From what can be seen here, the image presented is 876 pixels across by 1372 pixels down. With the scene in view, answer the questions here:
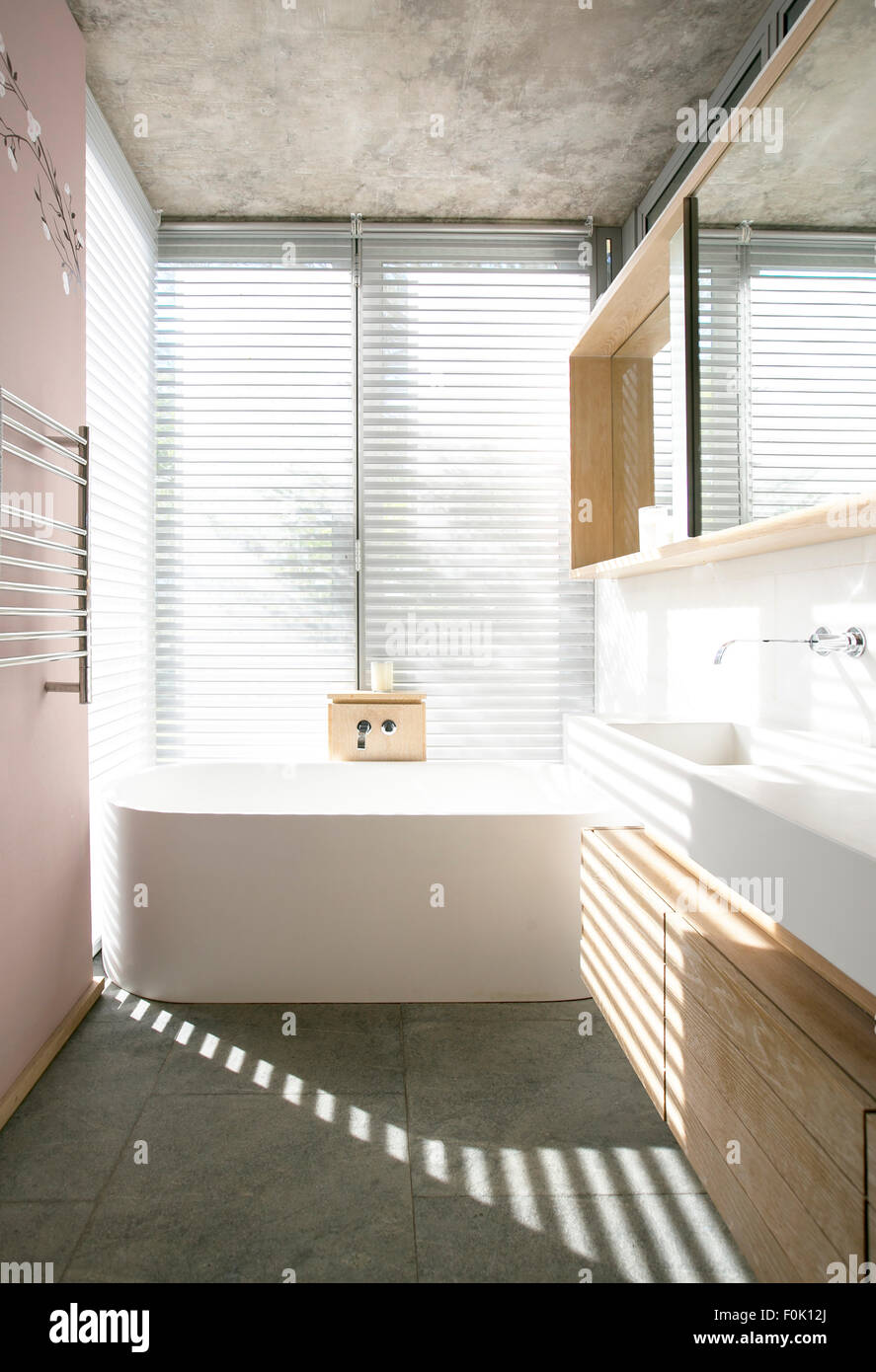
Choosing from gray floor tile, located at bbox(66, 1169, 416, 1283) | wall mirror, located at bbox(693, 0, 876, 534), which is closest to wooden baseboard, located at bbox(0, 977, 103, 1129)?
gray floor tile, located at bbox(66, 1169, 416, 1283)

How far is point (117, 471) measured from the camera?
3303mm

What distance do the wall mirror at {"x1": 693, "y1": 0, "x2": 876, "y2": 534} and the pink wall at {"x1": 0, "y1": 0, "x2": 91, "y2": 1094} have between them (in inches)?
68.4

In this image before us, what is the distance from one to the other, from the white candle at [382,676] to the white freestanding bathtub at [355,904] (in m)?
1.20

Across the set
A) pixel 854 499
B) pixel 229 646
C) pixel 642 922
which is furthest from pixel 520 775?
pixel 854 499

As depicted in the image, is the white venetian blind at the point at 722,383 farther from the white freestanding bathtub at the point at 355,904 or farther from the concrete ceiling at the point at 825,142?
the white freestanding bathtub at the point at 355,904

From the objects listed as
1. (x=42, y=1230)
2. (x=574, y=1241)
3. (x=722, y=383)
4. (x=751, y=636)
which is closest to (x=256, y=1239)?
(x=42, y=1230)

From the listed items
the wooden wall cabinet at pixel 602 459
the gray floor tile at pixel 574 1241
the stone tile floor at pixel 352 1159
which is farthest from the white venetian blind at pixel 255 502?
the gray floor tile at pixel 574 1241

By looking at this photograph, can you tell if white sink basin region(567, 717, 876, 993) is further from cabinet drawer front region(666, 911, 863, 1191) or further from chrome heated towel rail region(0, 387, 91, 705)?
chrome heated towel rail region(0, 387, 91, 705)

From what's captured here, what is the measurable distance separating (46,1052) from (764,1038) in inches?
Answer: 73.0

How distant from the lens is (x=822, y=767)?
5.64 ft

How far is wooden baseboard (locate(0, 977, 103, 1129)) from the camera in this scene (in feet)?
6.62

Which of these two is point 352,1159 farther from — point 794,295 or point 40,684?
point 794,295

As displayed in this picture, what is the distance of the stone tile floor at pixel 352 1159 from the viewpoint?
156cm

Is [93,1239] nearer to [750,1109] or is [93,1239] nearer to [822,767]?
[750,1109]
